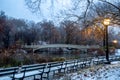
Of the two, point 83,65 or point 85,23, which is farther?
point 83,65

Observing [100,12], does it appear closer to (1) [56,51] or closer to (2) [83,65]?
(2) [83,65]

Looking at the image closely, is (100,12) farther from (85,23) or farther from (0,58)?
(0,58)

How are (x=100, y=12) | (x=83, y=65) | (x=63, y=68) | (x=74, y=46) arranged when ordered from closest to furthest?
(x=63, y=68), (x=100, y=12), (x=83, y=65), (x=74, y=46)

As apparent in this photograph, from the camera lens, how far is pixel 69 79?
12.7m

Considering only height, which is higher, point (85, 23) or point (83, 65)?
point (85, 23)

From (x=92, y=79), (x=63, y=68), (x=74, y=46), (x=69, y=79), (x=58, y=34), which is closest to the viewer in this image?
(x=92, y=79)

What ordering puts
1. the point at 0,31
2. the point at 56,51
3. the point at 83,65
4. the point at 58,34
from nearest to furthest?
1. the point at 83,65
2. the point at 0,31
3. the point at 56,51
4. the point at 58,34

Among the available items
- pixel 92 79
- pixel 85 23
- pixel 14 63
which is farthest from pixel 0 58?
pixel 92 79

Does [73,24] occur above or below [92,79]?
above

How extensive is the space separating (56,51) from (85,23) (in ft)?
204

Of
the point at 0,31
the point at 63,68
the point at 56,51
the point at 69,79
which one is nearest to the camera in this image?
the point at 69,79

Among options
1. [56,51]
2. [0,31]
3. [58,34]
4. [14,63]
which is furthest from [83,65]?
[58,34]

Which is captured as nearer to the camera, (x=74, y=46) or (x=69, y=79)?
(x=69, y=79)

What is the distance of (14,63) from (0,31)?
136 ft
